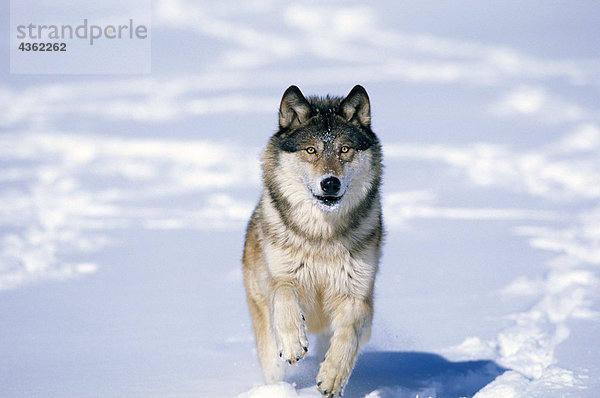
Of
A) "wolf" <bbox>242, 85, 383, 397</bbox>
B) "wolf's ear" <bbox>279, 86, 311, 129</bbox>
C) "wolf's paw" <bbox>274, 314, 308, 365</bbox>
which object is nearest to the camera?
"wolf's paw" <bbox>274, 314, 308, 365</bbox>

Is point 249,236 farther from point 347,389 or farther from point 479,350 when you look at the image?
point 479,350

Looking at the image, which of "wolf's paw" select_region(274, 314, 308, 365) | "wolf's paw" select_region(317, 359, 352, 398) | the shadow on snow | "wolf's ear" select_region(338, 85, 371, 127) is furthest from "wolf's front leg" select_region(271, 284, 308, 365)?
"wolf's ear" select_region(338, 85, 371, 127)

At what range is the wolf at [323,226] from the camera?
4625mm

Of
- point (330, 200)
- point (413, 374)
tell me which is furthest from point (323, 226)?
point (413, 374)

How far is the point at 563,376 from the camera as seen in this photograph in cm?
574

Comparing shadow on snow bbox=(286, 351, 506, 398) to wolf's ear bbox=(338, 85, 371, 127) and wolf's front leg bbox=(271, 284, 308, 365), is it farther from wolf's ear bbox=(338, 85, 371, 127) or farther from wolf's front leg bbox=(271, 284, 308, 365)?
wolf's ear bbox=(338, 85, 371, 127)

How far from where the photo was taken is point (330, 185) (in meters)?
4.57

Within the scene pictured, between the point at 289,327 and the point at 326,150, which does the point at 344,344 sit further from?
the point at 326,150

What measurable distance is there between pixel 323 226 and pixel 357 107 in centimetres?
98

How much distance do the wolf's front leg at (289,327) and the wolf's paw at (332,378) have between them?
19cm

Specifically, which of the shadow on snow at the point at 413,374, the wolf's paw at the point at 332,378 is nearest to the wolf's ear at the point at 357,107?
the wolf's paw at the point at 332,378

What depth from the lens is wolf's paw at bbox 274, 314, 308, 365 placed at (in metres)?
4.52

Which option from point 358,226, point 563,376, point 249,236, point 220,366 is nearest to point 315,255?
point 358,226

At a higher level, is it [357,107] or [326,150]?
[357,107]
